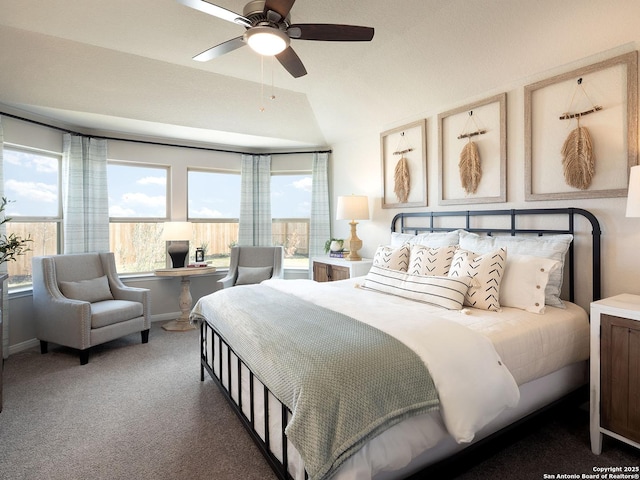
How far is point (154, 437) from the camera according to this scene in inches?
86.4

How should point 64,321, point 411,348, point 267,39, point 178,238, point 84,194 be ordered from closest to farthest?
point 411,348, point 267,39, point 64,321, point 84,194, point 178,238

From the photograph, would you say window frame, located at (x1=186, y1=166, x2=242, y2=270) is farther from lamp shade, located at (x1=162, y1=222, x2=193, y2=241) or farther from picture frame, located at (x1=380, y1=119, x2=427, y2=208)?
picture frame, located at (x1=380, y1=119, x2=427, y2=208)

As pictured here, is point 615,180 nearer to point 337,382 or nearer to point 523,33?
point 523,33

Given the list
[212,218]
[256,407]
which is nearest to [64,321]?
[212,218]

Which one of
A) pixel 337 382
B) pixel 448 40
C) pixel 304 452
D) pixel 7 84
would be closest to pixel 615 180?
pixel 448 40

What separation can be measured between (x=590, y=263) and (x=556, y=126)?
1.09 meters

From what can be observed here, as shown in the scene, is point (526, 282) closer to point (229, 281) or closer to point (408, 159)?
point (408, 159)

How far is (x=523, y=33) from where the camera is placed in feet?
8.64

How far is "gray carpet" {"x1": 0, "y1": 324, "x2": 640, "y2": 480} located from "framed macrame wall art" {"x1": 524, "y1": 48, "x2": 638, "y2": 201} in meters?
1.64

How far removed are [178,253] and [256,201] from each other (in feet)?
4.85

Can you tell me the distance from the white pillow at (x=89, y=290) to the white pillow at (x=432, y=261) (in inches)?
136

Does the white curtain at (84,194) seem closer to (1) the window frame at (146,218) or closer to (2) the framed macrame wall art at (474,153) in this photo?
(1) the window frame at (146,218)

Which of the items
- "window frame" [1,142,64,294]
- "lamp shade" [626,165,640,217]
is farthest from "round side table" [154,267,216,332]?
"lamp shade" [626,165,640,217]

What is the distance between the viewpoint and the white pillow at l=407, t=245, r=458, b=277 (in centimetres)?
275
